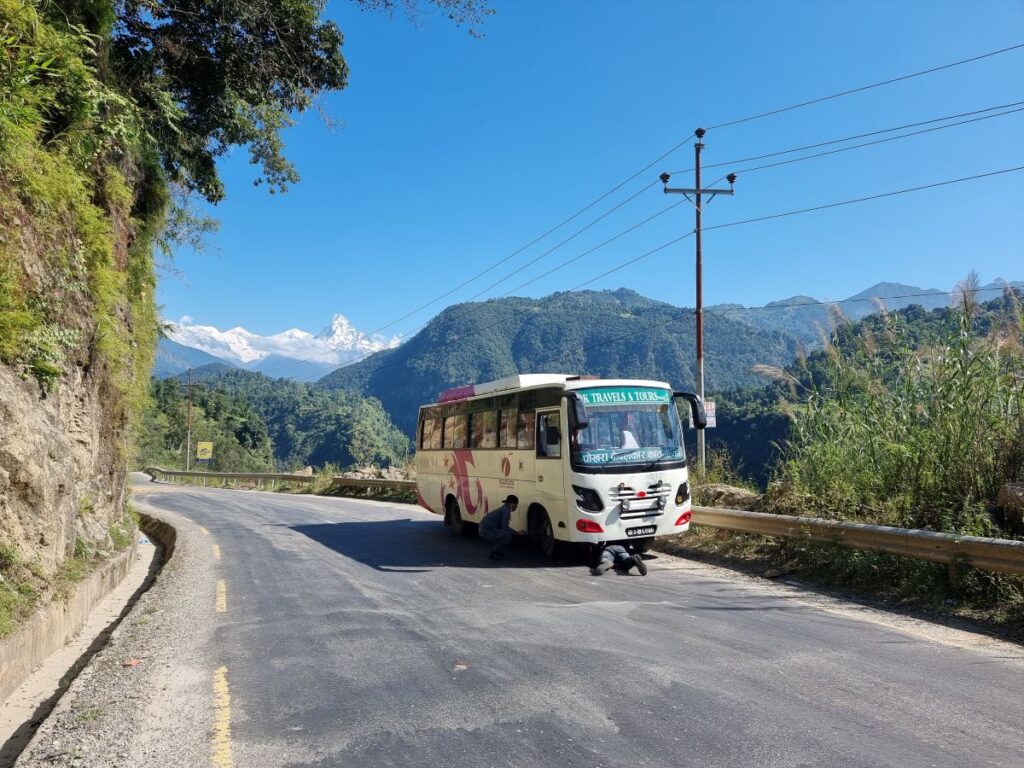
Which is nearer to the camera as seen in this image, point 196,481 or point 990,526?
point 990,526

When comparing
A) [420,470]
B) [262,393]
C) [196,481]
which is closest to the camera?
[420,470]

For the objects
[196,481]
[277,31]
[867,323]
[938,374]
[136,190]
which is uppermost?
[277,31]

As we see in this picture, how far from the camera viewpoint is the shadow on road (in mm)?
11062

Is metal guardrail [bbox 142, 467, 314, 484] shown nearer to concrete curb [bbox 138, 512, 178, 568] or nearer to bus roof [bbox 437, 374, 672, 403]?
concrete curb [bbox 138, 512, 178, 568]

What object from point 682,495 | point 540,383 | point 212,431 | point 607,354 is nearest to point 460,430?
point 540,383

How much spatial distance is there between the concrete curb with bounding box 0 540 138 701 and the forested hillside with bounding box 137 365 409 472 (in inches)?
2231

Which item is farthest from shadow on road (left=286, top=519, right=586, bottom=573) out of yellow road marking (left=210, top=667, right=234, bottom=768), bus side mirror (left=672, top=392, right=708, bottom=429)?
yellow road marking (left=210, top=667, right=234, bottom=768)

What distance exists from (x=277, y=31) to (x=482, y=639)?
13010 mm

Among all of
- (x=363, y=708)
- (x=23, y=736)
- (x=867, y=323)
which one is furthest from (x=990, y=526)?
(x=23, y=736)

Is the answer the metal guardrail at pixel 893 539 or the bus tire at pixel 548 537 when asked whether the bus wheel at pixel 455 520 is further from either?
the metal guardrail at pixel 893 539

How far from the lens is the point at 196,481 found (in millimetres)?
52219

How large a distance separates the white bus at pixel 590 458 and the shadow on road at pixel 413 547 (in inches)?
24.6

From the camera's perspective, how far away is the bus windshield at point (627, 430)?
34.8ft

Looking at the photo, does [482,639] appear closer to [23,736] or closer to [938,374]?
[23,736]
